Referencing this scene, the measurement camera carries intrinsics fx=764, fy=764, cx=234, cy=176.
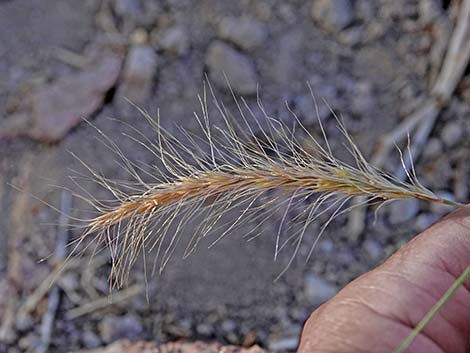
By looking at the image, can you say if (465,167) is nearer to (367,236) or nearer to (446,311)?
(367,236)

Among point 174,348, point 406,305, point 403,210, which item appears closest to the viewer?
point 406,305

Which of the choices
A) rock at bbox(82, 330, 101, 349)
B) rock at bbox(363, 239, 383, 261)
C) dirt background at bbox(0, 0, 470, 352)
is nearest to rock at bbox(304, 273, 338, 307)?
dirt background at bbox(0, 0, 470, 352)

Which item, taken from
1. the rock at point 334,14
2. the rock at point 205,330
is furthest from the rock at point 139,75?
A: the rock at point 205,330

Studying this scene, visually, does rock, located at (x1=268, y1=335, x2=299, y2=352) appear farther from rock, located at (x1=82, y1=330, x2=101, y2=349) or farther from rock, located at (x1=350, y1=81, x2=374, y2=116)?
rock, located at (x1=350, y1=81, x2=374, y2=116)

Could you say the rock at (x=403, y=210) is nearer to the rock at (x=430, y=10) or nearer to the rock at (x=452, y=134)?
the rock at (x=452, y=134)

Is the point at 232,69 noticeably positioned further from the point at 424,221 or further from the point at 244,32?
the point at 424,221

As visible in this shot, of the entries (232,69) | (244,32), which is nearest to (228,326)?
(232,69)
